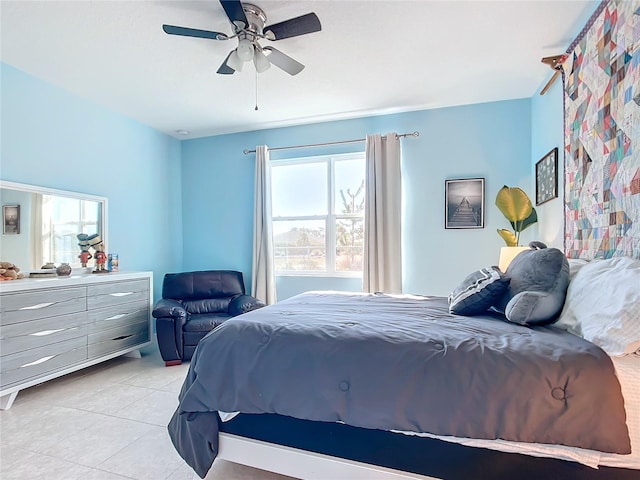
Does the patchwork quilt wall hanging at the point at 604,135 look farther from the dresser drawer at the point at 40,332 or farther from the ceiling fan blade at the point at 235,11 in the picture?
the dresser drawer at the point at 40,332

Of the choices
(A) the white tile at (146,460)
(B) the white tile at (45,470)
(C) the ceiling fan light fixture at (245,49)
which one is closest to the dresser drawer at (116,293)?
(B) the white tile at (45,470)

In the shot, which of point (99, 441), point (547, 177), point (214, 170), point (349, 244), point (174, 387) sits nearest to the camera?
point (99, 441)

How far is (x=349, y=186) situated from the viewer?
4172 millimetres

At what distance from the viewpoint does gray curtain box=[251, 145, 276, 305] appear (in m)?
4.23

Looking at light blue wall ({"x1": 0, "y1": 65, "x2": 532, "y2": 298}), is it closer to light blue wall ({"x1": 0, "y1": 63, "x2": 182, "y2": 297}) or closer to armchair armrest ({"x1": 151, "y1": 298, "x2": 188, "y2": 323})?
light blue wall ({"x1": 0, "y1": 63, "x2": 182, "y2": 297})

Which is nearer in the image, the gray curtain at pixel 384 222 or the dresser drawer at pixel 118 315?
the dresser drawer at pixel 118 315

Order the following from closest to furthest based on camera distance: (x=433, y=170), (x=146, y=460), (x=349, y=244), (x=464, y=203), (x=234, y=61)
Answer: (x=146, y=460) → (x=234, y=61) → (x=464, y=203) → (x=433, y=170) → (x=349, y=244)

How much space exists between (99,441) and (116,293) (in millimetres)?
1585

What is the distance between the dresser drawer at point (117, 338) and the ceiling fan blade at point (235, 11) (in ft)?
9.23

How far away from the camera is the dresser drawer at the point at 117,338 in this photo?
3.10 m

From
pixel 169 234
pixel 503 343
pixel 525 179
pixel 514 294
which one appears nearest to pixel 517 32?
pixel 525 179

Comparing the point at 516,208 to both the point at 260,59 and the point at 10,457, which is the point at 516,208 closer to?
the point at 260,59

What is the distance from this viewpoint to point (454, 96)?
3.46 meters

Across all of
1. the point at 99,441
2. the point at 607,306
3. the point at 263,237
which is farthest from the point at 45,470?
the point at 263,237
